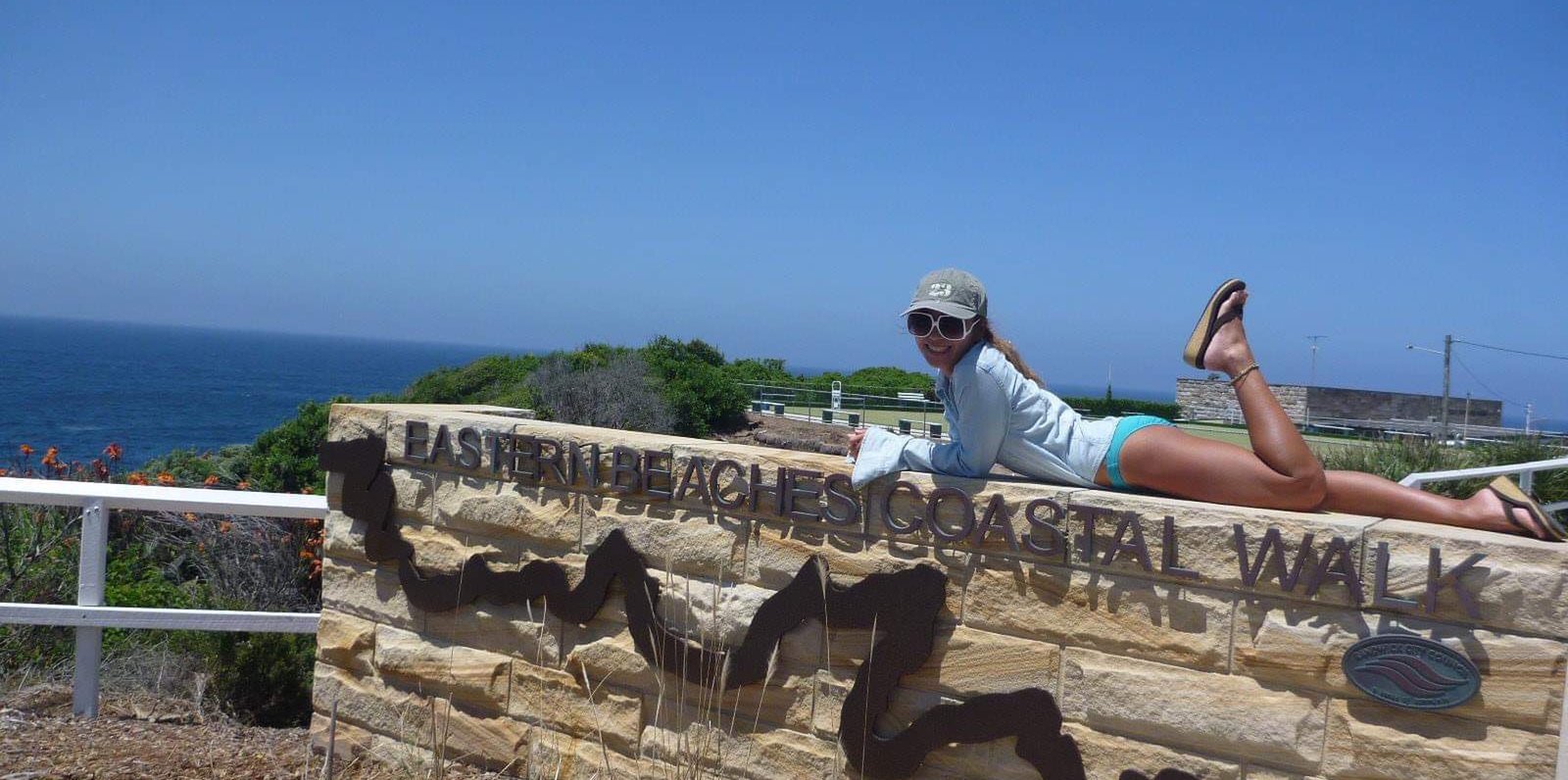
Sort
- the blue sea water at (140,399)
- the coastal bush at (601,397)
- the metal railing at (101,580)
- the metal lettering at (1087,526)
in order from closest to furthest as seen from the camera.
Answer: the metal lettering at (1087,526), the metal railing at (101,580), the coastal bush at (601,397), the blue sea water at (140,399)

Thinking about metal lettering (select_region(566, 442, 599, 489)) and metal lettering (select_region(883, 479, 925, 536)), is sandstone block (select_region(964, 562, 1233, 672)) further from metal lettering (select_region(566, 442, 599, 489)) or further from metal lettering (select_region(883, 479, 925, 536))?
metal lettering (select_region(566, 442, 599, 489))

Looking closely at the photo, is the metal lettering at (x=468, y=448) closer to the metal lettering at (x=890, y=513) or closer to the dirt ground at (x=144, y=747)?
the dirt ground at (x=144, y=747)

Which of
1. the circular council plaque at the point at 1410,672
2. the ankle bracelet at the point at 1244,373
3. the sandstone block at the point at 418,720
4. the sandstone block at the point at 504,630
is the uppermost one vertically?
the ankle bracelet at the point at 1244,373


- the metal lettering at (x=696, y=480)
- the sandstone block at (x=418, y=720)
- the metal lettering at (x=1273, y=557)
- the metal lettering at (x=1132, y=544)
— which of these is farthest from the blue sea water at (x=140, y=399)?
the metal lettering at (x=1273, y=557)

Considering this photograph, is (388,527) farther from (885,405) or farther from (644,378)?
(885,405)

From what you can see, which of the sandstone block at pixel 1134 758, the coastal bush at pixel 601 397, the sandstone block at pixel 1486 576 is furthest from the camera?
the coastal bush at pixel 601 397

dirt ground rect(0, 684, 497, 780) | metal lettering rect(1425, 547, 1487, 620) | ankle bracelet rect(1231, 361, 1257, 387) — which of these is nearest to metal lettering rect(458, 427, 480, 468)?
dirt ground rect(0, 684, 497, 780)

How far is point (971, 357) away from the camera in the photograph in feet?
12.6

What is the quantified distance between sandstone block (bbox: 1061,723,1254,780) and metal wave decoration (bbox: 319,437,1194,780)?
1.0 inches

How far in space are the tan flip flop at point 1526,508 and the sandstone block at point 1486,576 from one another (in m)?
0.10

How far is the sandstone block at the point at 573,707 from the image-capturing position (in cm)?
438

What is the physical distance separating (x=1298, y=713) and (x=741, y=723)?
1.83m

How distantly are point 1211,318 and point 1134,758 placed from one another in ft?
4.41

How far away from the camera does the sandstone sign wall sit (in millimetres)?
3141
